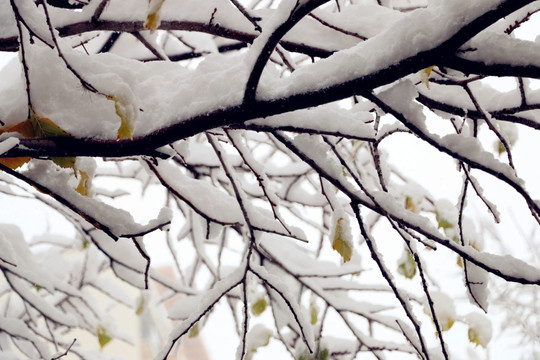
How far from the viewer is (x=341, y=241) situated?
0.87 m

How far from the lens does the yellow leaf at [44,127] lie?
0.61 metres

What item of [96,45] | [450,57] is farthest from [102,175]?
[450,57]

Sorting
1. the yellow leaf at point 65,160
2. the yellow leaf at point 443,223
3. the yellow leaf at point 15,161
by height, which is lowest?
the yellow leaf at point 443,223

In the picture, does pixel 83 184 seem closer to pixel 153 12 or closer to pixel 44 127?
pixel 44 127

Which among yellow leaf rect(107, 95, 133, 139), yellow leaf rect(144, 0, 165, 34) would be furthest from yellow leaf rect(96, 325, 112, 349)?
yellow leaf rect(144, 0, 165, 34)

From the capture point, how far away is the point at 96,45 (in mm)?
1289

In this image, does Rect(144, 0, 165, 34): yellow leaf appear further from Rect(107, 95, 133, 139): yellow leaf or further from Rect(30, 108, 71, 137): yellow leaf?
Rect(30, 108, 71, 137): yellow leaf

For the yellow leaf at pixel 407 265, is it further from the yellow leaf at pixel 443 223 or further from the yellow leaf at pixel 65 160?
the yellow leaf at pixel 65 160

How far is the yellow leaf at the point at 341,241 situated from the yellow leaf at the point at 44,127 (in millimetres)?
545

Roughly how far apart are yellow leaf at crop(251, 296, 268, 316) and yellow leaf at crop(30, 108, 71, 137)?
98cm

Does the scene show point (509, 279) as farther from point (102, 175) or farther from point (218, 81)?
point (102, 175)

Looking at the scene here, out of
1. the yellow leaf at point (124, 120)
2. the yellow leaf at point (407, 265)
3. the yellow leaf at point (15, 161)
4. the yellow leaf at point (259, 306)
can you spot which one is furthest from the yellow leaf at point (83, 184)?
the yellow leaf at point (407, 265)

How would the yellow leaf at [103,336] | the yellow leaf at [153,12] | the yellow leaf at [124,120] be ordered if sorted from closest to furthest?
1. the yellow leaf at [153,12]
2. the yellow leaf at [124,120]
3. the yellow leaf at [103,336]

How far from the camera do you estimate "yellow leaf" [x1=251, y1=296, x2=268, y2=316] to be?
1.42 meters
